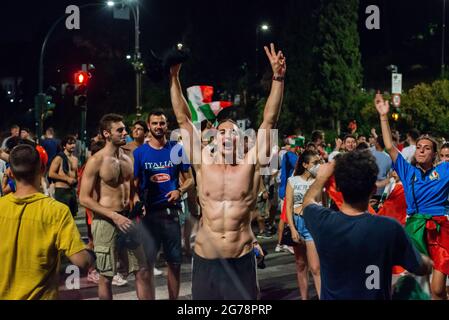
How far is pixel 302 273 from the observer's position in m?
6.82

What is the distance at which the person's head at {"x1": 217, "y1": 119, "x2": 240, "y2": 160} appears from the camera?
488 centimetres

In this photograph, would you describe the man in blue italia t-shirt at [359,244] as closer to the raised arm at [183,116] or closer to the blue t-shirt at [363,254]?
the blue t-shirt at [363,254]

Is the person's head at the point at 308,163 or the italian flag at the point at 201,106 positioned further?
the italian flag at the point at 201,106

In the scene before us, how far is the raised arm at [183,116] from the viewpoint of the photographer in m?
5.05

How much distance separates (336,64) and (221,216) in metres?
34.5

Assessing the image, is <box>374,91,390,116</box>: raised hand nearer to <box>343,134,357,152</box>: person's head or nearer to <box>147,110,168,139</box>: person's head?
<box>147,110,168,139</box>: person's head

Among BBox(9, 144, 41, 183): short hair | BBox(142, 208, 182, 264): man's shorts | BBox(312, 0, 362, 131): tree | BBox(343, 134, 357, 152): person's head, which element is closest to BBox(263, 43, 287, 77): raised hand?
BBox(9, 144, 41, 183): short hair

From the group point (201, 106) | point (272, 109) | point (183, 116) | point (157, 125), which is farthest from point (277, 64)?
point (201, 106)

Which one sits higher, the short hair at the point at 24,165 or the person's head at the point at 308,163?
the short hair at the point at 24,165

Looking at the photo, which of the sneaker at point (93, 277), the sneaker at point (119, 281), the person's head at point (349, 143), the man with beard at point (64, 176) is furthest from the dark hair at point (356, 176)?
the man with beard at point (64, 176)

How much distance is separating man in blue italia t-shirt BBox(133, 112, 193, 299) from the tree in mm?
31989

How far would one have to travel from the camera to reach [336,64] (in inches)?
1497

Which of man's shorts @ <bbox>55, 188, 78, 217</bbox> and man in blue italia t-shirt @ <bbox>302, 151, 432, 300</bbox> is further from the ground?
man in blue italia t-shirt @ <bbox>302, 151, 432, 300</bbox>
